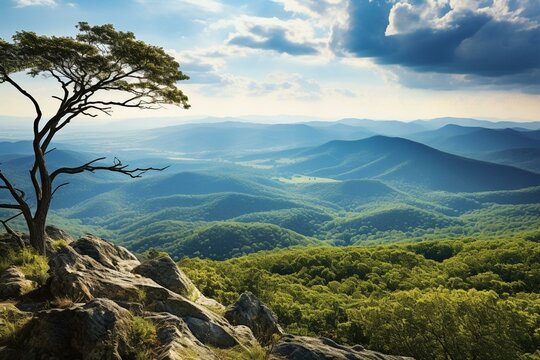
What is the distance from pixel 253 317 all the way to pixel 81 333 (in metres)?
17.7

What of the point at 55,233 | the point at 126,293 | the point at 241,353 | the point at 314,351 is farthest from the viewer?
the point at 55,233

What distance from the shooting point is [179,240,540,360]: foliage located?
51.5 meters

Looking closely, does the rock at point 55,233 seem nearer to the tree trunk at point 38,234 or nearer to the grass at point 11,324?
the tree trunk at point 38,234

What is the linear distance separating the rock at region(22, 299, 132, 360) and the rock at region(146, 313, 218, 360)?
1223mm

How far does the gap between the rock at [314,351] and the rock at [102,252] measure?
1546 centimetres

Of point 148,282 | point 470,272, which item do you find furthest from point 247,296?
point 470,272

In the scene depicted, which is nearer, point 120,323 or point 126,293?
point 120,323

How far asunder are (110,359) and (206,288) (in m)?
56.1

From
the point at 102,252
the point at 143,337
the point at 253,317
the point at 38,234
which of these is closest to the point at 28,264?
the point at 38,234

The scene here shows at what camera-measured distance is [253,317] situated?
27.8 metres

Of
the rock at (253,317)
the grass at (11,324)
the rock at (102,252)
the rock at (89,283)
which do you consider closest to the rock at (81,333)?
the grass at (11,324)

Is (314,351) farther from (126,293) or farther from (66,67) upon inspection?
(66,67)

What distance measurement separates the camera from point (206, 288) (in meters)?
64.9

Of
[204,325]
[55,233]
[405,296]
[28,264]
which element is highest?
[28,264]
